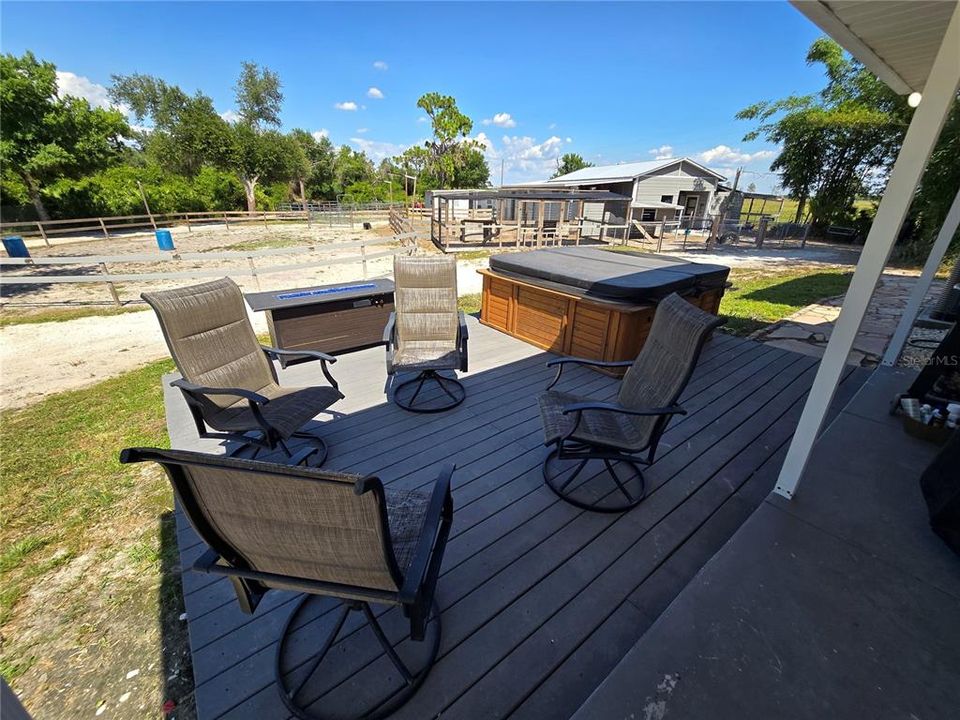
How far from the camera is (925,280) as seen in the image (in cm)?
358

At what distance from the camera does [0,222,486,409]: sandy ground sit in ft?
14.6

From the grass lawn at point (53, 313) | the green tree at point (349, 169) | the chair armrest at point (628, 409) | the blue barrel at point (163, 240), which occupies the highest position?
the green tree at point (349, 169)

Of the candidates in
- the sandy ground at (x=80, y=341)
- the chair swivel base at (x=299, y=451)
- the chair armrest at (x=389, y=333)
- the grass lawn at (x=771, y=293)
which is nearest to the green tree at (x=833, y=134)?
the grass lawn at (x=771, y=293)

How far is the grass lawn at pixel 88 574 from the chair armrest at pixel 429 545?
1.09 meters

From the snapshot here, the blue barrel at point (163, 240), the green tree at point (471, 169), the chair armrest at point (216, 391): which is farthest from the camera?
the green tree at point (471, 169)

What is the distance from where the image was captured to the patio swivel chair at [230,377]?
92.7 inches

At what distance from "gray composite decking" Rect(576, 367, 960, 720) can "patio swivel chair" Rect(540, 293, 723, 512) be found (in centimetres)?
63

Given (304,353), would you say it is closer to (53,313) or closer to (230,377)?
(230,377)

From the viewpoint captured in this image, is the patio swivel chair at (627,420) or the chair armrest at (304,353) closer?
the patio swivel chair at (627,420)

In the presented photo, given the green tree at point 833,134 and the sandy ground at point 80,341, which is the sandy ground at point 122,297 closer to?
the sandy ground at point 80,341

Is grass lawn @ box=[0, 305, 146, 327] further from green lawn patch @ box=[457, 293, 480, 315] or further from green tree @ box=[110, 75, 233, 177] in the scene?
green tree @ box=[110, 75, 233, 177]

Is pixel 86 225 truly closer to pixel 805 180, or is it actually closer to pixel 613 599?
pixel 613 599

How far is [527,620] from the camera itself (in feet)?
5.48

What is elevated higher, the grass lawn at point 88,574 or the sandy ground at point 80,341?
the grass lawn at point 88,574
